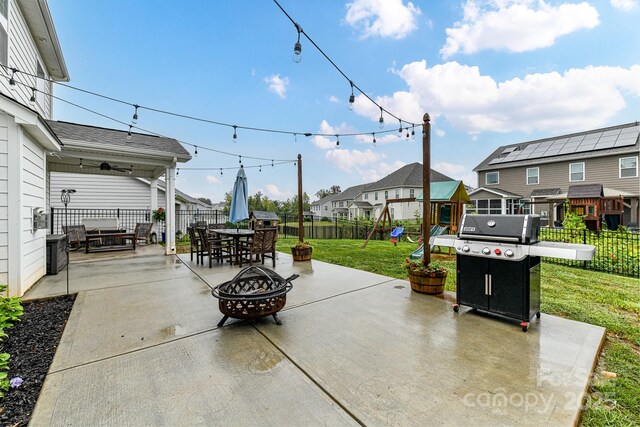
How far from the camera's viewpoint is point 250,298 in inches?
106

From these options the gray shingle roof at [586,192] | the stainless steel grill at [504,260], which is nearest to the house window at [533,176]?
the gray shingle roof at [586,192]

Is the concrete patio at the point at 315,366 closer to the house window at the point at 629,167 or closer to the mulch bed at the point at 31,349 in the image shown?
the mulch bed at the point at 31,349

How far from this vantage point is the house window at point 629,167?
1416 cm

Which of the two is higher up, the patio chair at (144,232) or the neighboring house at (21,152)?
the neighboring house at (21,152)

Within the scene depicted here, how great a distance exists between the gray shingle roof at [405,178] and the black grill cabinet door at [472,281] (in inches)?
1015

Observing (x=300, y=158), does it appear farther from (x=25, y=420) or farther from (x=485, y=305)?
(x=25, y=420)

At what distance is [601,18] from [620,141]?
40.6 feet

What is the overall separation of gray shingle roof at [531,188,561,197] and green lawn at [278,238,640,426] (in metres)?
13.5

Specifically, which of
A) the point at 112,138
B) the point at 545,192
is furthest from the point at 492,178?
the point at 112,138

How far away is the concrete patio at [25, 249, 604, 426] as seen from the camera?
1.63m

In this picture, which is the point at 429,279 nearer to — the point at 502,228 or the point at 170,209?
the point at 502,228

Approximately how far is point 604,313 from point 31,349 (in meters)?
6.35

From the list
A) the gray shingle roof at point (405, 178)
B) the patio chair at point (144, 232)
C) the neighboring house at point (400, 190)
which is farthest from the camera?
the gray shingle roof at point (405, 178)

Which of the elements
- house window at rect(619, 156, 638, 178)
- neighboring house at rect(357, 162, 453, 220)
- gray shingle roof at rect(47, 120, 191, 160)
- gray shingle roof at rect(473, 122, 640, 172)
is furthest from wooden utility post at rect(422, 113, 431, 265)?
neighboring house at rect(357, 162, 453, 220)
